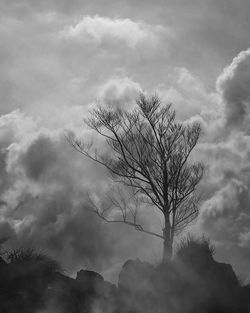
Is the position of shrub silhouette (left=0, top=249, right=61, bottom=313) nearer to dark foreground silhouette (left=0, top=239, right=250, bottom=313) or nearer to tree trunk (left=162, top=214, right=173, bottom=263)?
dark foreground silhouette (left=0, top=239, right=250, bottom=313)

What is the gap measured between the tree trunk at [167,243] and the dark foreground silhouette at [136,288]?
78 cm

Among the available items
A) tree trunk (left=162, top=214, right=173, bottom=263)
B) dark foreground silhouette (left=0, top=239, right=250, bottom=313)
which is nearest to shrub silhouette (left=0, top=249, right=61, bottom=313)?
dark foreground silhouette (left=0, top=239, right=250, bottom=313)

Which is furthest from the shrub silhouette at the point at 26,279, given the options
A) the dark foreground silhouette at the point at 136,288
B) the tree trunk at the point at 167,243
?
the tree trunk at the point at 167,243

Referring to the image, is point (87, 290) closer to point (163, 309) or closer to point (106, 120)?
point (163, 309)

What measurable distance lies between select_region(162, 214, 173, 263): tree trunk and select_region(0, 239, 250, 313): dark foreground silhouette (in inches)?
30.8

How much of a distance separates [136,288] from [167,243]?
2.85 metres

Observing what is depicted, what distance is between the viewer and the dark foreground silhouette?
684 inches

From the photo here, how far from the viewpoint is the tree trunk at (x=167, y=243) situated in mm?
20077

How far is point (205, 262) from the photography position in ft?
61.6

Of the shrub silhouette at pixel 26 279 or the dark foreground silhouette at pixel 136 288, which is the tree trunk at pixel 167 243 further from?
the shrub silhouette at pixel 26 279

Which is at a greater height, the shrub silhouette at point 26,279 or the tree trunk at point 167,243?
the tree trunk at point 167,243

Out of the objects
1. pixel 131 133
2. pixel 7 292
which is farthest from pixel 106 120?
pixel 7 292

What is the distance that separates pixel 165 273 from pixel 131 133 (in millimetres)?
6872

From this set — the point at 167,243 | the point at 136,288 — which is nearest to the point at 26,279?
the point at 136,288
